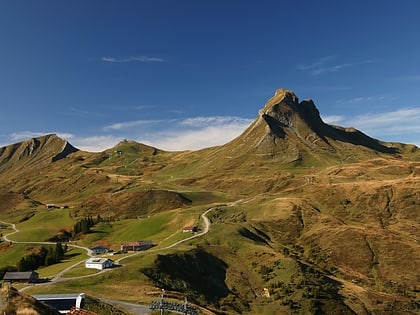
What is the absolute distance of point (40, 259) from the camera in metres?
126

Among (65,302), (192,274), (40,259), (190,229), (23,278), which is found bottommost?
(192,274)

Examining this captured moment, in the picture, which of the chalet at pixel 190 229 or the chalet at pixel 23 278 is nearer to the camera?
the chalet at pixel 23 278

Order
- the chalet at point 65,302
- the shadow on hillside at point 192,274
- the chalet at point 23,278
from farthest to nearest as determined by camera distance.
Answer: the shadow on hillside at point 192,274 → the chalet at point 23,278 → the chalet at point 65,302

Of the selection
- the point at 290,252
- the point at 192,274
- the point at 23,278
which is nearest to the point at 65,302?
the point at 23,278

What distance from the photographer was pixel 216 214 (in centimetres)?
17750

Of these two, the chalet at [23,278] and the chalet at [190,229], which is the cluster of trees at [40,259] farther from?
the chalet at [190,229]

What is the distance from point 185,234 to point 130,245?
21123mm

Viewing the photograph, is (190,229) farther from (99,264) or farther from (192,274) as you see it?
(99,264)

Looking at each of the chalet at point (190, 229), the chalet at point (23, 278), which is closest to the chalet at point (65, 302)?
the chalet at point (23, 278)

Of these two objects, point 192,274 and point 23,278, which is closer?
point 23,278

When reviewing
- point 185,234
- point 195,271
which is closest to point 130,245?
point 185,234

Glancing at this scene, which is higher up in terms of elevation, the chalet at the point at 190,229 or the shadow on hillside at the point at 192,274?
the chalet at the point at 190,229

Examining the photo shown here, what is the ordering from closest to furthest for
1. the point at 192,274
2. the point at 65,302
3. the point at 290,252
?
the point at 65,302
the point at 192,274
the point at 290,252

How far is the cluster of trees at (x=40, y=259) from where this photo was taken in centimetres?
12019
